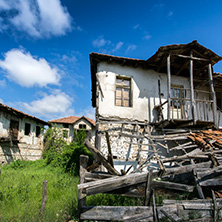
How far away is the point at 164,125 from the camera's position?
935cm

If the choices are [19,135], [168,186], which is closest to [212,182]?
[168,186]

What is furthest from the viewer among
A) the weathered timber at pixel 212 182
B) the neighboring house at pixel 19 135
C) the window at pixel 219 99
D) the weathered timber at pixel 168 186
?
the neighboring house at pixel 19 135

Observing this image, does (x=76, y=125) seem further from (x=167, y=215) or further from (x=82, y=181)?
(x=167, y=215)

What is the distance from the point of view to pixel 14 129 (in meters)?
16.4

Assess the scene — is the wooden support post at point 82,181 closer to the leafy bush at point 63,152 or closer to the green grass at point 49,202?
the green grass at point 49,202

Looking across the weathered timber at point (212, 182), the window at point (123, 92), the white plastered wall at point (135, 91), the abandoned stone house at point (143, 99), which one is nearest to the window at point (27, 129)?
the abandoned stone house at point (143, 99)

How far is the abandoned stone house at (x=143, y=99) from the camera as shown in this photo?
8969 millimetres

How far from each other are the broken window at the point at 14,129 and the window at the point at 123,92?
11.6 meters

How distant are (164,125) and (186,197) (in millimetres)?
4082

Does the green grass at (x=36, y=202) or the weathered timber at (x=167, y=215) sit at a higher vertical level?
the weathered timber at (x=167, y=215)

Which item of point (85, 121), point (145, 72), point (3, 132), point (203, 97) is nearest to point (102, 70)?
point (145, 72)

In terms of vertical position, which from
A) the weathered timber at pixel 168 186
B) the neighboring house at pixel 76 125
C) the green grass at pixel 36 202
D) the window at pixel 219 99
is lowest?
the green grass at pixel 36 202

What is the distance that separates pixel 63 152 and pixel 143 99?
352 inches

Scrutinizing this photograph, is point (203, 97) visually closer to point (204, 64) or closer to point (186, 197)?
point (204, 64)
